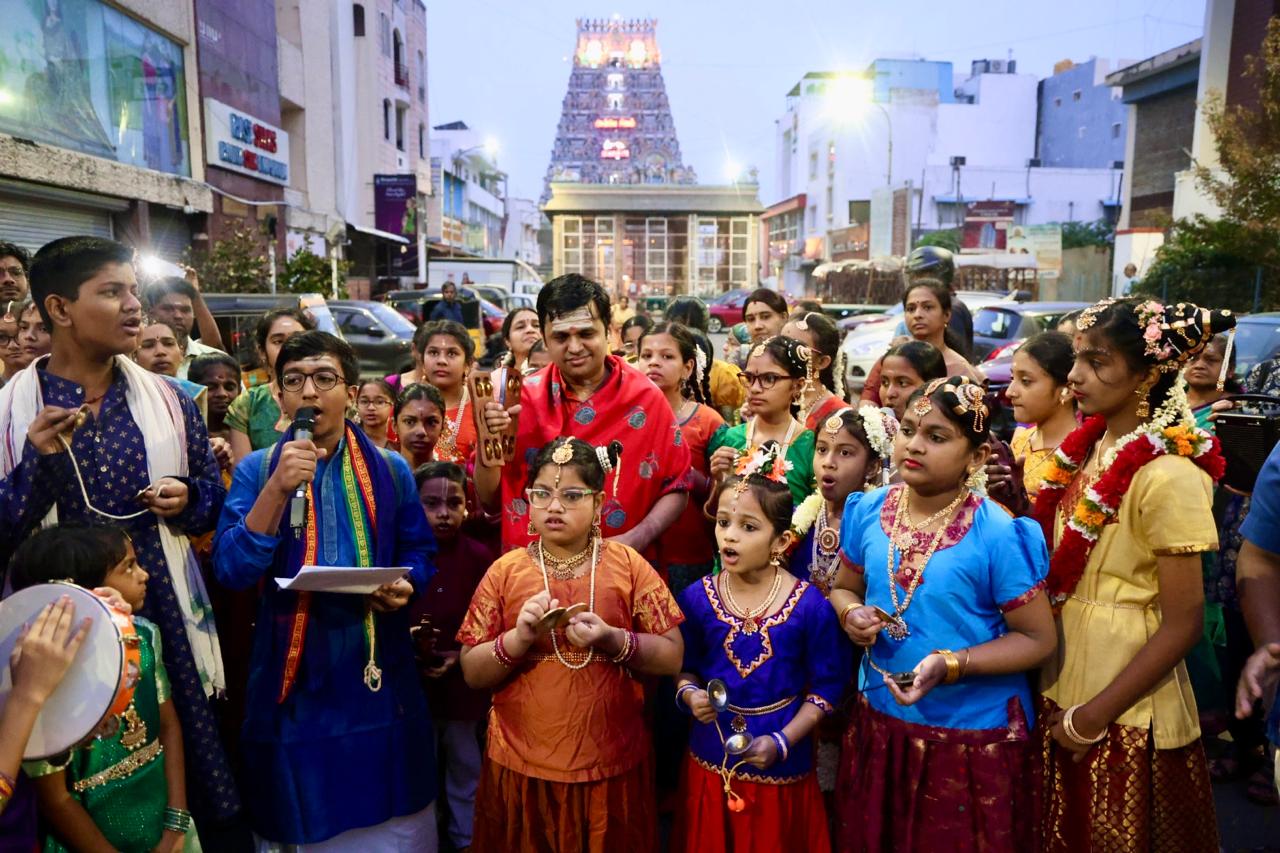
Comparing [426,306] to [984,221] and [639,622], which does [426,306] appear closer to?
[639,622]

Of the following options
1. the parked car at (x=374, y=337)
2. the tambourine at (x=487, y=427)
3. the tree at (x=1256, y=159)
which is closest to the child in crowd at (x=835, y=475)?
the tambourine at (x=487, y=427)

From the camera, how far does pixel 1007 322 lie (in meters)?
12.2

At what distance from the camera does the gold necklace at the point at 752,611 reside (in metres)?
2.71

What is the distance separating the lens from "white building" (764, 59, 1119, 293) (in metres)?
39.9

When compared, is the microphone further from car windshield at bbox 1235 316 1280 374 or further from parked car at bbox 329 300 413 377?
parked car at bbox 329 300 413 377

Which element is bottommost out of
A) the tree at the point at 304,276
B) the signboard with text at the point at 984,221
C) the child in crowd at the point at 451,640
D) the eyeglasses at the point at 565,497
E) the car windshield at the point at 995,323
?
the child in crowd at the point at 451,640

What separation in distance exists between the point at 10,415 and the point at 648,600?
1912 millimetres

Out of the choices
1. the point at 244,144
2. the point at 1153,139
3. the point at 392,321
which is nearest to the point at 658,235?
the point at 1153,139

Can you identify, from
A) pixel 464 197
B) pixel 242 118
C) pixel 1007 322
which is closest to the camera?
pixel 1007 322

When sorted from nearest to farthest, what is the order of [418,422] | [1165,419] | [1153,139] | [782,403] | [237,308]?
[1165,419] < [782,403] < [418,422] < [237,308] < [1153,139]

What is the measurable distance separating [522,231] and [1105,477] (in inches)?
3106

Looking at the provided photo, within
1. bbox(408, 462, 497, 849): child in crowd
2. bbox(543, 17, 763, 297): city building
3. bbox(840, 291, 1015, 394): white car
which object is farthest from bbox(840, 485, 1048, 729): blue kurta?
bbox(543, 17, 763, 297): city building

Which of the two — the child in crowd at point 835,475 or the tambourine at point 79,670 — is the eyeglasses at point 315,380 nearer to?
the tambourine at point 79,670

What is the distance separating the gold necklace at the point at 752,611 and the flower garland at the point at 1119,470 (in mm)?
793
